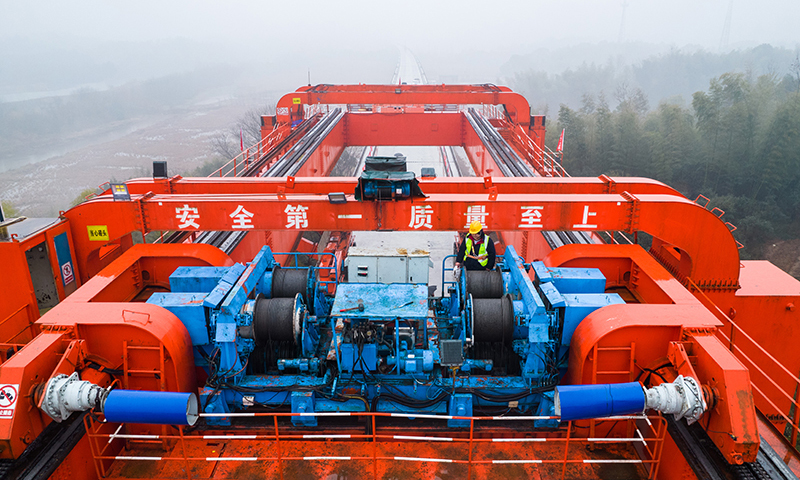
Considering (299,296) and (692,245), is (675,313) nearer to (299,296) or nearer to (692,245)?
(692,245)

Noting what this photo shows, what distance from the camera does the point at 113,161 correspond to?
259ft

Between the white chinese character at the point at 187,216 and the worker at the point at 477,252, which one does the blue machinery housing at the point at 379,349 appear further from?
the white chinese character at the point at 187,216

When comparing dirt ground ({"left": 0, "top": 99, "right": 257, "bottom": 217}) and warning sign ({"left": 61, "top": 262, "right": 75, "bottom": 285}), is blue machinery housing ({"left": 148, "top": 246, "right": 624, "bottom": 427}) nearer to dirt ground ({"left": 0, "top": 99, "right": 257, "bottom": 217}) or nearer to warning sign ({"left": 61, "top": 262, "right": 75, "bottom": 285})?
warning sign ({"left": 61, "top": 262, "right": 75, "bottom": 285})

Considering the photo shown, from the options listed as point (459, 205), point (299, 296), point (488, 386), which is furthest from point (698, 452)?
point (299, 296)

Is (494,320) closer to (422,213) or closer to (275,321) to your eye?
(422,213)

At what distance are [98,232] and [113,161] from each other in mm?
82862

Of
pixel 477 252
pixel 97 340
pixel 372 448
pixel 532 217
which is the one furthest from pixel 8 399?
pixel 532 217

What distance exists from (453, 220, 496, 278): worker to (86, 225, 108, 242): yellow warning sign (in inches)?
206

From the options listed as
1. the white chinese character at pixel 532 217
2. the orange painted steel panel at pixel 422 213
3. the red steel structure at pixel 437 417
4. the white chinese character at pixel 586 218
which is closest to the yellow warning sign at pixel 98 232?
the red steel structure at pixel 437 417

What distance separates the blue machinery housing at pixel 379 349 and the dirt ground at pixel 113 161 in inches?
2286

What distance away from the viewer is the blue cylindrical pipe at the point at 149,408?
4.78 m

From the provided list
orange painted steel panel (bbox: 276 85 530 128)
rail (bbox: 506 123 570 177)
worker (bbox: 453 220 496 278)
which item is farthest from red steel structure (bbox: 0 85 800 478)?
orange painted steel panel (bbox: 276 85 530 128)

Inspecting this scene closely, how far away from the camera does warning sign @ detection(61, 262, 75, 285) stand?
742cm

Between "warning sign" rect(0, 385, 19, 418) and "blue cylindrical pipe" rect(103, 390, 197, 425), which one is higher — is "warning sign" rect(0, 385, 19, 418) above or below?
above
